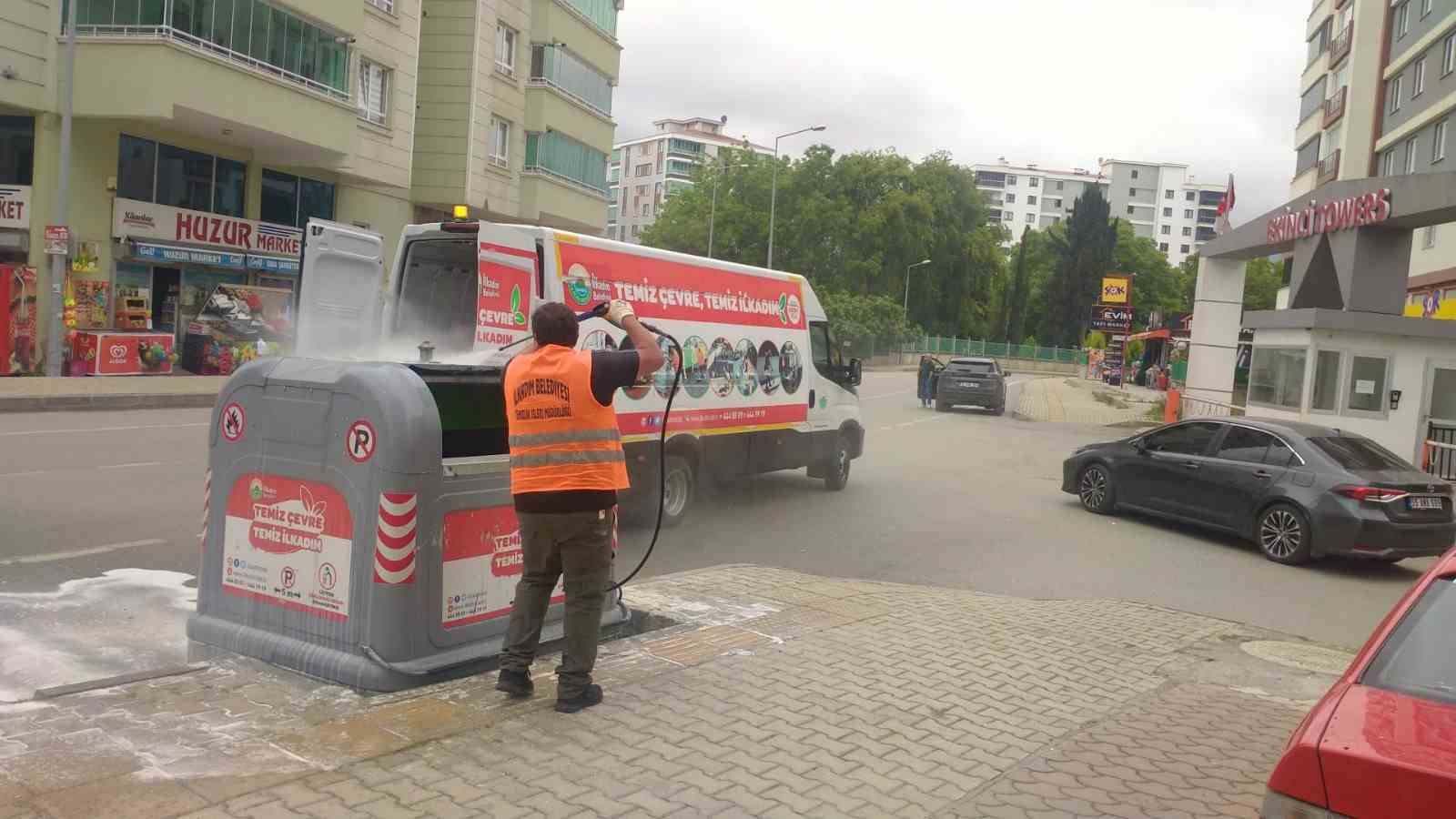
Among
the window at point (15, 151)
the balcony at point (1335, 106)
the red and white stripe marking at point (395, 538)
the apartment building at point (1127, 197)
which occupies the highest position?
the apartment building at point (1127, 197)

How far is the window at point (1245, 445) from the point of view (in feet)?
37.6

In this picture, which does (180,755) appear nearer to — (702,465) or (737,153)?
(702,465)

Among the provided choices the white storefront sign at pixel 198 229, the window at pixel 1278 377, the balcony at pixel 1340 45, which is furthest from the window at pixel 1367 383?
the balcony at pixel 1340 45

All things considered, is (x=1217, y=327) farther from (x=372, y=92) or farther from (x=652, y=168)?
(x=652, y=168)

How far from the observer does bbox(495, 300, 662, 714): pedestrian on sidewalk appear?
4688 millimetres

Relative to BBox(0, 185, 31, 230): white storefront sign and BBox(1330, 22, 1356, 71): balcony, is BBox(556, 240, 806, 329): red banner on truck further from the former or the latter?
BBox(1330, 22, 1356, 71): balcony

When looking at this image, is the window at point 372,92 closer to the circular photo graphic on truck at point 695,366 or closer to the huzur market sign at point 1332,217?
the circular photo graphic on truck at point 695,366

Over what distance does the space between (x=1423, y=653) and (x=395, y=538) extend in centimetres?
381

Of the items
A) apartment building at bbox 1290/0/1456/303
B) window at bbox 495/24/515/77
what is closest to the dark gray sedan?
apartment building at bbox 1290/0/1456/303

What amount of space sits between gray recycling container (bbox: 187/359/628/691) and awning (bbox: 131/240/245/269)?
70.0 ft

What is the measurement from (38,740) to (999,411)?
31.8 meters

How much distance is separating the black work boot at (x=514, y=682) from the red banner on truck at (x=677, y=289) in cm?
489

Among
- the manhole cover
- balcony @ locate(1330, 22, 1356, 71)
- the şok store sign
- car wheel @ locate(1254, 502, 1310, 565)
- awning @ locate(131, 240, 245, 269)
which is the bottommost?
the manhole cover

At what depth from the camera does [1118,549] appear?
1115 centimetres
